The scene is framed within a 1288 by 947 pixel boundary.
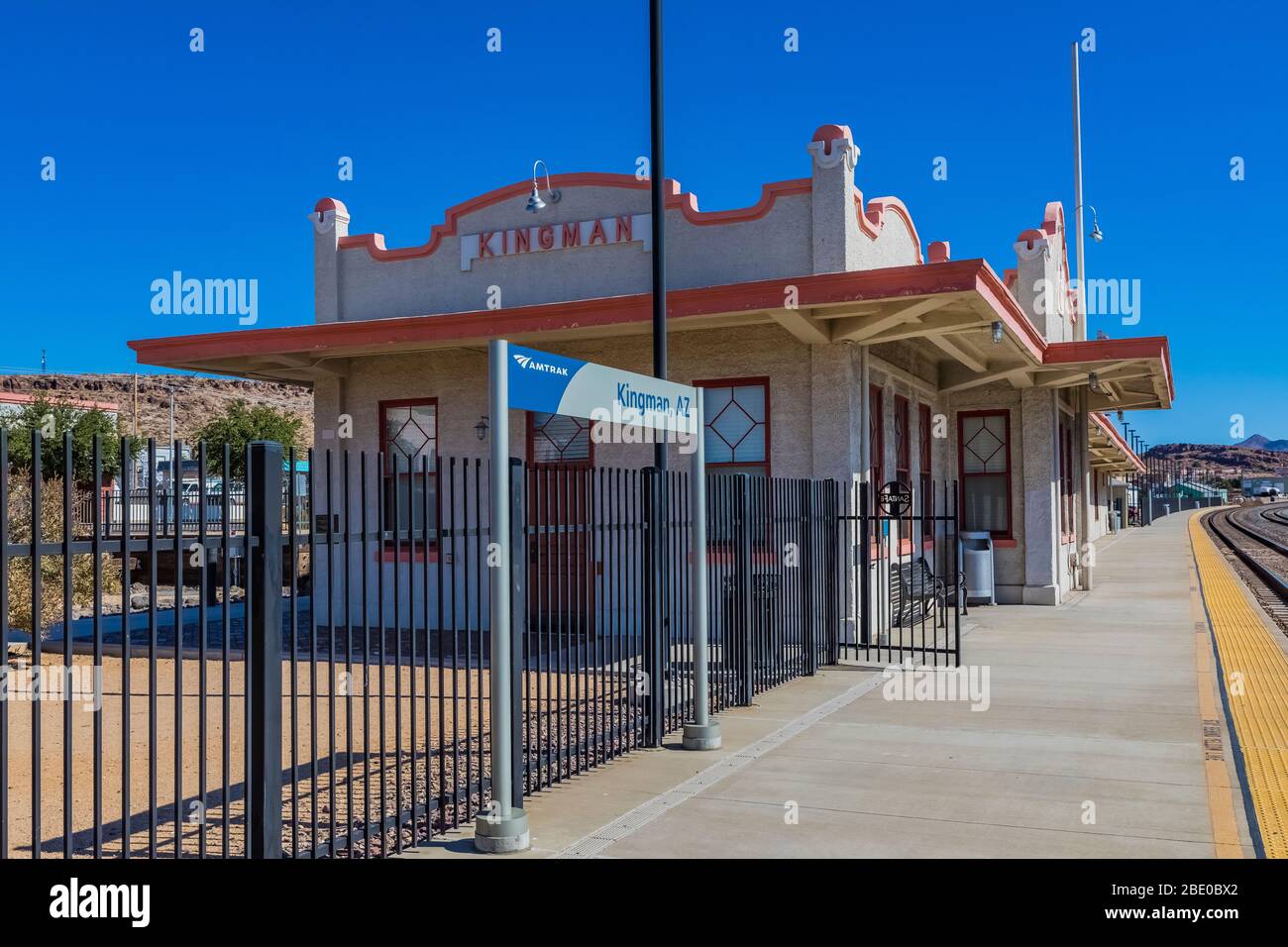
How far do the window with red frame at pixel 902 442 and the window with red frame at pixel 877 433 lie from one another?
0.84 metres

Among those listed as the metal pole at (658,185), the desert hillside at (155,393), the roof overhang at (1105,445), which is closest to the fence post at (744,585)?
the metal pole at (658,185)

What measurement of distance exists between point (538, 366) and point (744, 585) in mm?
4150

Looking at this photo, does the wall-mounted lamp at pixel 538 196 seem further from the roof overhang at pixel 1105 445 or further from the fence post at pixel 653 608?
the roof overhang at pixel 1105 445

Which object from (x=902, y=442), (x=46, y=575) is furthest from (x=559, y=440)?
(x=46, y=575)

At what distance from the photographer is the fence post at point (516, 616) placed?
224 inches

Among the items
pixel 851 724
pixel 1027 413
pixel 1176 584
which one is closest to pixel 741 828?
pixel 851 724

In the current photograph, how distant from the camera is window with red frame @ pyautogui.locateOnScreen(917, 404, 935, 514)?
1673cm

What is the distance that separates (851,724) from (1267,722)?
3073 millimetres

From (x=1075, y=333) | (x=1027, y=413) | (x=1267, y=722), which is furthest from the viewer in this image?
(x=1075, y=333)

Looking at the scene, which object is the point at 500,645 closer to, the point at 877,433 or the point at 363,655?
the point at 363,655
